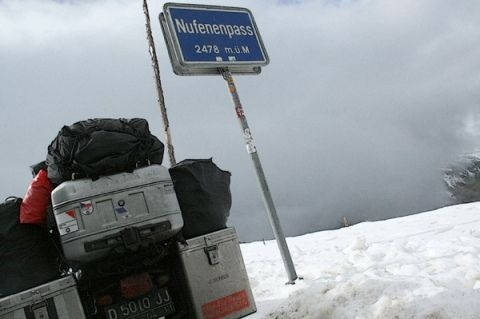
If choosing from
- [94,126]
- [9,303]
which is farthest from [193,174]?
[9,303]

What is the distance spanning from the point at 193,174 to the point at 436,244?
428 centimetres

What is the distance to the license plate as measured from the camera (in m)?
3.86

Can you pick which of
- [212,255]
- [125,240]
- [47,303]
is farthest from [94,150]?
[212,255]

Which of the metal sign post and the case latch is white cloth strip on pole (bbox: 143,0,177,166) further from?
the case latch

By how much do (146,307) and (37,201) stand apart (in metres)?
1.31

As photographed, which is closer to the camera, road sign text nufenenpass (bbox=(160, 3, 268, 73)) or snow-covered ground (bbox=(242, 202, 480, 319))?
snow-covered ground (bbox=(242, 202, 480, 319))

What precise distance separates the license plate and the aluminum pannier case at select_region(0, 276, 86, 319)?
46 cm

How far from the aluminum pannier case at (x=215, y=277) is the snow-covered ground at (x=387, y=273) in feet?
1.59

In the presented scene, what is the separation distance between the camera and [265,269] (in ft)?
27.1

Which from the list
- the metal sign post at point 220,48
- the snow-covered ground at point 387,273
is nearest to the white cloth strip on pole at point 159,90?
the snow-covered ground at point 387,273

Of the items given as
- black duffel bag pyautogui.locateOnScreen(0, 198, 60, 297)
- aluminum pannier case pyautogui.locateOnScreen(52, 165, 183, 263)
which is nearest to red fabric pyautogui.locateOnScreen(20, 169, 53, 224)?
black duffel bag pyautogui.locateOnScreen(0, 198, 60, 297)

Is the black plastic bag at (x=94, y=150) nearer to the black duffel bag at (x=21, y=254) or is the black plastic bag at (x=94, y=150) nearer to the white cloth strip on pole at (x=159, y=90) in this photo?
the black duffel bag at (x=21, y=254)

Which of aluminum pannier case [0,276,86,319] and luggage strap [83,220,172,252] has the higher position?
luggage strap [83,220,172,252]

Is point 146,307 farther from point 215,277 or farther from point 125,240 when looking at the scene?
point 125,240
